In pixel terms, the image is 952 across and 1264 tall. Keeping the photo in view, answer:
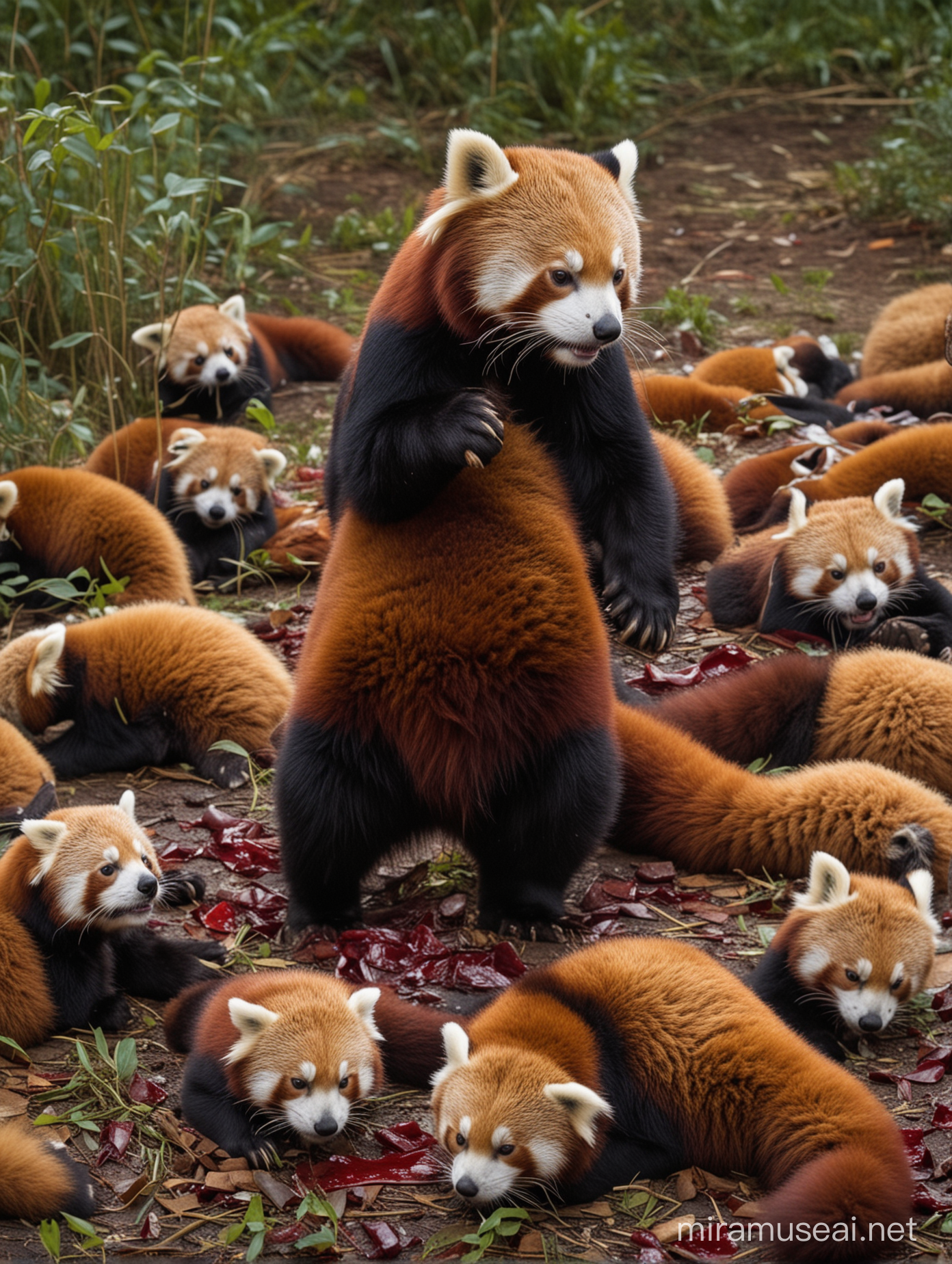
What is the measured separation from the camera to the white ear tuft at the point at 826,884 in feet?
10.3

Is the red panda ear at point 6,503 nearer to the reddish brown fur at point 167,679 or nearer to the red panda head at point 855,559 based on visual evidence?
the reddish brown fur at point 167,679

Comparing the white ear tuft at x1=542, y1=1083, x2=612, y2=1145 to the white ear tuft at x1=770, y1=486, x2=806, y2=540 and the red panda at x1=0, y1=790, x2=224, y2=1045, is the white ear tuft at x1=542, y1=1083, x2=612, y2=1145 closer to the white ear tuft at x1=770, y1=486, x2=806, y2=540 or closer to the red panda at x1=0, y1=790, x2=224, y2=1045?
the red panda at x1=0, y1=790, x2=224, y2=1045

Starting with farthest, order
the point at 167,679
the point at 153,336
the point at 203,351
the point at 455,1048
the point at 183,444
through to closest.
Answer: the point at 203,351
the point at 153,336
the point at 183,444
the point at 167,679
the point at 455,1048

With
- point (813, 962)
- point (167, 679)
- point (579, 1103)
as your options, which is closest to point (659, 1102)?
point (579, 1103)

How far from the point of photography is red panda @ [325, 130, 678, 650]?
9.97 ft

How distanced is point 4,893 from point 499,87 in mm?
8887

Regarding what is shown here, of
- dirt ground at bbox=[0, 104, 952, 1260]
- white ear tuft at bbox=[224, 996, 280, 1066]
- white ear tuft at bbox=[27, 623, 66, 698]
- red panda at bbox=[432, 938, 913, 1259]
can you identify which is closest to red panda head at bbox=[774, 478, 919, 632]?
dirt ground at bbox=[0, 104, 952, 1260]

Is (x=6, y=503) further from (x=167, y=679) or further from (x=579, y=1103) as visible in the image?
(x=579, y=1103)

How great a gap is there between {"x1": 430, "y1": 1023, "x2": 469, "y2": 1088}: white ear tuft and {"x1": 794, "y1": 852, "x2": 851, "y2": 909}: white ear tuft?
942 mm

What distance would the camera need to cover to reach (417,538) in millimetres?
3279

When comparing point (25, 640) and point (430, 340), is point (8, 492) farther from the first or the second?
point (430, 340)

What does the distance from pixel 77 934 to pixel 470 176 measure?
6.74 feet

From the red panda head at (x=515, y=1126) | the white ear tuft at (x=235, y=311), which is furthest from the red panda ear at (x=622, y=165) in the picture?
the white ear tuft at (x=235, y=311)

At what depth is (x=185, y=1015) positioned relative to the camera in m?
3.15
